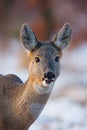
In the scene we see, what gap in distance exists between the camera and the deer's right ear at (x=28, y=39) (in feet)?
36.4

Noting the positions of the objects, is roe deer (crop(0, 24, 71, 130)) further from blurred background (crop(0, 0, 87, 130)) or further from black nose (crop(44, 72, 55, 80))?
blurred background (crop(0, 0, 87, 130))

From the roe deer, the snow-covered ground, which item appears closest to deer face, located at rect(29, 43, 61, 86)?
the roe deer

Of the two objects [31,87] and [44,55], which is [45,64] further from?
[31,87]

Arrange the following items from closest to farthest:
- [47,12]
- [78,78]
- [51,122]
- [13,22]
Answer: [51,122] → [78,78] → [47,12] → [13,22]

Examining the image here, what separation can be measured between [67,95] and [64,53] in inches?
105

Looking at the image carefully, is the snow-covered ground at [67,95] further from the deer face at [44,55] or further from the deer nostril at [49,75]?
the deer nostril at [49,75]

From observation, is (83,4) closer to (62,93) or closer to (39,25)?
(39,25)

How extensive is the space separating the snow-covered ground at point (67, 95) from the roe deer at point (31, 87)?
3265 millimetres

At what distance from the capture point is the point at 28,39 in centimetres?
1120

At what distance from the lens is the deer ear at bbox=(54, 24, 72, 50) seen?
1132 centimetres

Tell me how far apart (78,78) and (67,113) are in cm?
599

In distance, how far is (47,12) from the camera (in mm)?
29156

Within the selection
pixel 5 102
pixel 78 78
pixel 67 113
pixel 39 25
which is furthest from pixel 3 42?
pixel 5 102

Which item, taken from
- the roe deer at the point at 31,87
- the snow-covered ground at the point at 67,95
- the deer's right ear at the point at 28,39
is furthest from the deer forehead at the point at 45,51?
the snow-covered ground at the point at 67,95
